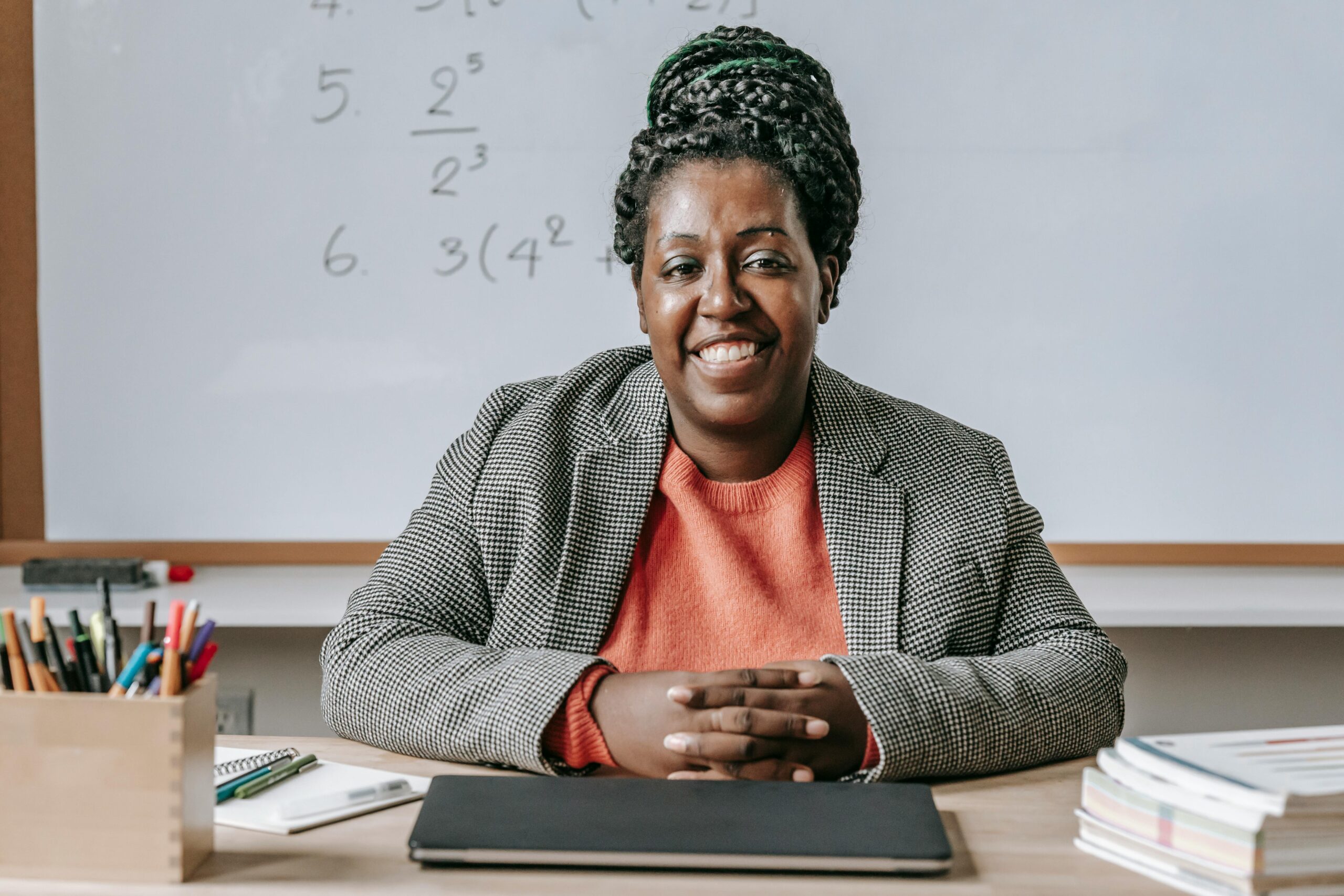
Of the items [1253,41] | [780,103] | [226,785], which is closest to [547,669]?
[226,785]

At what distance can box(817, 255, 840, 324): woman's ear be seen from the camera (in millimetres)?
1416

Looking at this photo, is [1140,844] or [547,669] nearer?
[1140,844]

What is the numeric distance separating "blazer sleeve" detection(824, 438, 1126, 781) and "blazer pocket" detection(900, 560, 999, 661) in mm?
39

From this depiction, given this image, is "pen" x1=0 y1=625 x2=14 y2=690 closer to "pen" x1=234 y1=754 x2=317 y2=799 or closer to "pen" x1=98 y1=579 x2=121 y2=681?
"pen" x1=98 y1=579 x2=121 y2=681

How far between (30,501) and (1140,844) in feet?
6.88

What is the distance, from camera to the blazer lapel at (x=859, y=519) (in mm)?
1285

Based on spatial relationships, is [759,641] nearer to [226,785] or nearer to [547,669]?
[547,669]

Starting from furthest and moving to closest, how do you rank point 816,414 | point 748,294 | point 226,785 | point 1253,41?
1. point 1253,41
2. point 816,414
3. point 748,294
4. point 226,785

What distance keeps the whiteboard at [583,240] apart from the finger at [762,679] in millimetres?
1221

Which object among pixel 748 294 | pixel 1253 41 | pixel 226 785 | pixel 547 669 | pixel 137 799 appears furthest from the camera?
pixel 1253 41

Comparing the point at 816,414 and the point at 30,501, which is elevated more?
the point at 816,414

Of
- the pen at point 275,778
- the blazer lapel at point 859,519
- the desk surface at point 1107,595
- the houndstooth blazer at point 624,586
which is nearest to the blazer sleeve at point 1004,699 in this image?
the houndstooth blazer at point 624,586

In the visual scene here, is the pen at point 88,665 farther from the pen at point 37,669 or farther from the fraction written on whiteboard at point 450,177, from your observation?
the fraction written on whiteboard at point 450,177

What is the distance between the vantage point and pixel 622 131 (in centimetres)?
218
